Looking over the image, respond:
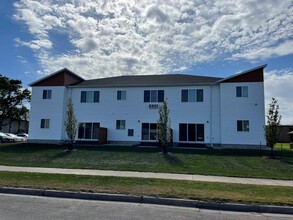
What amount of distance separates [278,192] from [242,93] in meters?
18.7

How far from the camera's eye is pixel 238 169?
49.2ft

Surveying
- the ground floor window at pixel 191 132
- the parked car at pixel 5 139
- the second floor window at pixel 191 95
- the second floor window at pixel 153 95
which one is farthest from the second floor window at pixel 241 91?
the parked car at pixel 5 139

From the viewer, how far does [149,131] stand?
28.6m

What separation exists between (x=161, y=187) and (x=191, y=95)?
19357 mm

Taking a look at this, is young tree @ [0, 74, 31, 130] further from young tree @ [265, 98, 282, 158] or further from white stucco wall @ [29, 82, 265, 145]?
young tree @ [265, 98, 282, 158]

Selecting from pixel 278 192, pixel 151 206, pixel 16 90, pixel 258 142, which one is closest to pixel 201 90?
pixel 258 142

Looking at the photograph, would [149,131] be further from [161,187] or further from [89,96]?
[161,187]

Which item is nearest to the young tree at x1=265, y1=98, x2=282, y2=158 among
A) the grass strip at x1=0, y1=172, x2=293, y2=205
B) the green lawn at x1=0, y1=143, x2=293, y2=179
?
the green lawn at x1=0, y1=143, x2=293, y2=179

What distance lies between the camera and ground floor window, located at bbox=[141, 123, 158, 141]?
1121 inches

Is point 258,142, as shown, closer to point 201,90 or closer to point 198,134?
point 198,134

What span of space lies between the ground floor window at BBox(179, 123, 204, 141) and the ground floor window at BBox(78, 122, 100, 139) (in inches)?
361

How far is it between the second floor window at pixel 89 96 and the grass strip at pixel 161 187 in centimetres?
1896

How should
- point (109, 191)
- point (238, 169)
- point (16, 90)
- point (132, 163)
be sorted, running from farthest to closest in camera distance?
1. point (16, 90)
2. point (132, 163)
3. point (238, 169)
4. point (109, 191)

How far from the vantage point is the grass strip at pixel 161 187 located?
8.29 m
